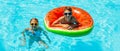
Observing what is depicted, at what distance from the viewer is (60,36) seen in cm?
870

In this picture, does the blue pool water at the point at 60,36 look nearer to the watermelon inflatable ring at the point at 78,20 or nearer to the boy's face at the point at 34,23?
the watermelon inflatable ring at the point at 78,20

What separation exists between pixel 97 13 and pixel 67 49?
96.9 inches

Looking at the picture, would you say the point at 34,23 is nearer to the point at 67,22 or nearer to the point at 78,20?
the point at 67,22

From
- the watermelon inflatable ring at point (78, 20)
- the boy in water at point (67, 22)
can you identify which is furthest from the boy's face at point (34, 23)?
the boy in water at point (67, 22)

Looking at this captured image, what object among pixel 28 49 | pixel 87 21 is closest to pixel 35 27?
pixel 28 49

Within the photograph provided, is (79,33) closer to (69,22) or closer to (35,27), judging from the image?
(69,22)

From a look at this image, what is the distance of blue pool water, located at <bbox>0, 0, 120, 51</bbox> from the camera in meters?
8.42

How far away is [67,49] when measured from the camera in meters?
8.29

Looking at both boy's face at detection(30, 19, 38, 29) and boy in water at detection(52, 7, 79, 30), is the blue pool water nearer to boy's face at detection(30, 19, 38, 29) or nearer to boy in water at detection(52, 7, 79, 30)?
boy in water at detection(52, 7, 79, 30)

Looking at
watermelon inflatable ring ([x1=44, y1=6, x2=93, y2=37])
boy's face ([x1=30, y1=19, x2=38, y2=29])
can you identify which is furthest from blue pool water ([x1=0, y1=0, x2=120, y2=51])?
boy's face ([x1=30, y1=19, x2=38, y2=29])

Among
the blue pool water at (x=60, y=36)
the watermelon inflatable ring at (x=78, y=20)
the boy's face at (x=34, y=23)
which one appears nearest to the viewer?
the boy's face at (x=34, y=23)

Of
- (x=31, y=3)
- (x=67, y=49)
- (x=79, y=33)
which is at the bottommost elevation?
(x=67, y=49)

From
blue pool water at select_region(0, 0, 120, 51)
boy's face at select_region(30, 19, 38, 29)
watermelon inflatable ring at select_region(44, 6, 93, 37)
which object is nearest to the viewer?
boy's face at select_region(30, 19, 38, 29)

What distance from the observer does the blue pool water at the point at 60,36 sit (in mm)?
8422
